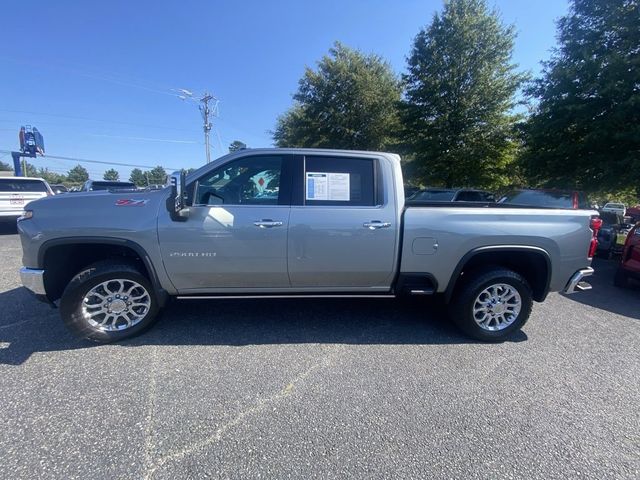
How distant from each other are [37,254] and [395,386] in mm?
3385

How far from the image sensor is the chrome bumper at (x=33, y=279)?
292 cm

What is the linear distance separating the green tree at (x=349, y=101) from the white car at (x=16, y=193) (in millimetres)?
16662

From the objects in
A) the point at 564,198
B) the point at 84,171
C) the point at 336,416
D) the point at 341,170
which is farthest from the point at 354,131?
the point at 84,171

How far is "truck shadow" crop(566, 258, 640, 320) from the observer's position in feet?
14.7

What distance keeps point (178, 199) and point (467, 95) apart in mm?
17661

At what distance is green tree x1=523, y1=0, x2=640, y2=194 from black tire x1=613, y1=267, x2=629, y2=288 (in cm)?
505

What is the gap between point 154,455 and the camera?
6.20 feet

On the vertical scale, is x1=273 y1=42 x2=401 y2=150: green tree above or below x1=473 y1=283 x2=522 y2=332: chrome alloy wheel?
above

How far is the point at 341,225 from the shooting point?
3.12 m

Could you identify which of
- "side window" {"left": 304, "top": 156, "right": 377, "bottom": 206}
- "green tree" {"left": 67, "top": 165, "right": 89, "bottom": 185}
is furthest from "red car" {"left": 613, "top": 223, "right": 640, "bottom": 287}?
"green tree" {"left": 67, "top": 165, "right": 89, "bottom": 185}

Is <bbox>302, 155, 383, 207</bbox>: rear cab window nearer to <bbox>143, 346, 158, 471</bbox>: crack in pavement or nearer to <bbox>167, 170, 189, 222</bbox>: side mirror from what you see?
<bbox>167, 170, 189, 222</bbox>: side mirror

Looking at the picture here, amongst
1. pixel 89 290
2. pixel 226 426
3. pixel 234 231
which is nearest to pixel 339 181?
pixel 234 231

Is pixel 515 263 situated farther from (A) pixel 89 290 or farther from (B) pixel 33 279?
(B) pixel 33 279

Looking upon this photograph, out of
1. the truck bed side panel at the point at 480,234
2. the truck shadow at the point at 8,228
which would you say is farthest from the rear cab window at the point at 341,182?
the truck shadow at the point at 8,228
